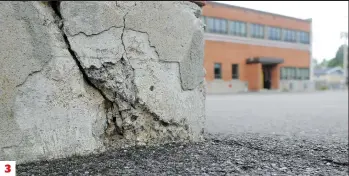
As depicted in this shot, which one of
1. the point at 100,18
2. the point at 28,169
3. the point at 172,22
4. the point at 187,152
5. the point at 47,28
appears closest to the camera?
the point at 28,169

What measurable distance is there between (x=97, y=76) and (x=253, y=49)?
1483 inches

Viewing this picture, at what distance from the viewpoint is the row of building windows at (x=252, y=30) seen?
35406mm

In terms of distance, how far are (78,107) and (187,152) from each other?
3.34 ft

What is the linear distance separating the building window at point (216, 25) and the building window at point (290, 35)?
1048 centimetres

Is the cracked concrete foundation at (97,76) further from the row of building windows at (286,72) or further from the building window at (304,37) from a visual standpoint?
the building window at (304,37)

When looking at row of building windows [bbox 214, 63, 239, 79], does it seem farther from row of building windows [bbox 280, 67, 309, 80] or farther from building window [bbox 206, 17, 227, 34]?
row of building windows [bbox 280, 67, 309, 80]

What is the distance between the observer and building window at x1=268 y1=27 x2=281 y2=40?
41188 mm

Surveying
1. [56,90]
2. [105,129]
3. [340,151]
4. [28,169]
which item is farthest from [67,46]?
[340,151]

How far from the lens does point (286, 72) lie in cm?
4228

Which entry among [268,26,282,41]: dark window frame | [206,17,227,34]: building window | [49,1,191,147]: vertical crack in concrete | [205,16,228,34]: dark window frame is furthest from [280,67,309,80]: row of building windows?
[49,1,191,147]: vertical crack in concrete

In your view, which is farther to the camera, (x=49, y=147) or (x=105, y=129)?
(x=105, y=129)

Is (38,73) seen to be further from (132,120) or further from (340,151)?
(340,151)

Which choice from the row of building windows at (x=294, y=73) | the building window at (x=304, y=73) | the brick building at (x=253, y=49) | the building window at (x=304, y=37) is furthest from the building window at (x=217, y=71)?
the building window at (x=304, y=37)

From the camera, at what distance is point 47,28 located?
272cm
